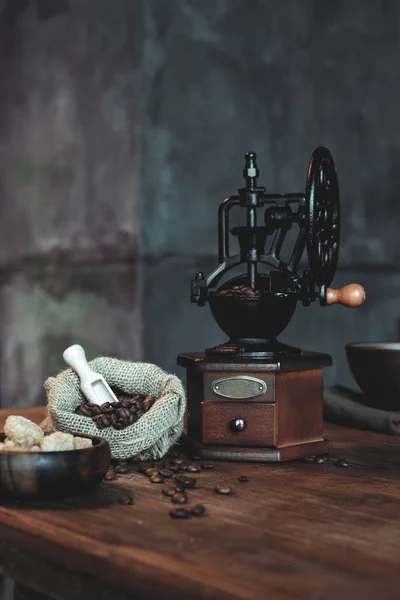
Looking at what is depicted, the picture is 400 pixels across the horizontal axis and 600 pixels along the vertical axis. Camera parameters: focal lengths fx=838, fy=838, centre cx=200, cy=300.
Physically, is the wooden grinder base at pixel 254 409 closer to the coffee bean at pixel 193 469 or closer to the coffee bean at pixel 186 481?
the coffee bean at pixel 193 469

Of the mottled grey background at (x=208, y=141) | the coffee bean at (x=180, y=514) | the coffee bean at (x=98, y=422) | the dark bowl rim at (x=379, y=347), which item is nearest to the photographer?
the coffee bean at (x=180, y=514)

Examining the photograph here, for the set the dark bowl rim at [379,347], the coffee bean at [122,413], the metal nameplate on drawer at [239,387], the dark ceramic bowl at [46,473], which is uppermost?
the dark bowl rim at [379,347]

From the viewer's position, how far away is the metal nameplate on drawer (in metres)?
1.60

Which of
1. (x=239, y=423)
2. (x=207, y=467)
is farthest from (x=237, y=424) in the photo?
(x=207, y=467)

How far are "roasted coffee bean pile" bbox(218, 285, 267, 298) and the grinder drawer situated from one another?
213mm

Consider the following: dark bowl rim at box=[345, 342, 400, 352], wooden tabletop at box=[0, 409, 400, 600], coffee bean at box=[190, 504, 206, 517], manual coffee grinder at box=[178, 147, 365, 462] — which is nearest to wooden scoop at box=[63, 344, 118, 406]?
manual coffee grinder at box=[178, 147, 365, 462]

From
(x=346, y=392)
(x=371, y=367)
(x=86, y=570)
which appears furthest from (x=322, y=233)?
(x=86, y=570)

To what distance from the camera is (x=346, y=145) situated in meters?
3.51

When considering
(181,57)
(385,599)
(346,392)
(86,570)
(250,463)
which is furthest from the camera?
(181,57)

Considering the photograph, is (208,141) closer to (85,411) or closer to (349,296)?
(349,296)

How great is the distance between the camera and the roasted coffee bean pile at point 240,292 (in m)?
1.66

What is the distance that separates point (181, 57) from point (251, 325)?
2073 millimetres

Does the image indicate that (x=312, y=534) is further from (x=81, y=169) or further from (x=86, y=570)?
(x=81, y=169)

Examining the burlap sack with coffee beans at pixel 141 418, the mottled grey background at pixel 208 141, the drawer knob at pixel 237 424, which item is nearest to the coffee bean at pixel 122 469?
the burlap sack with coffee beans at pixel 141 418
